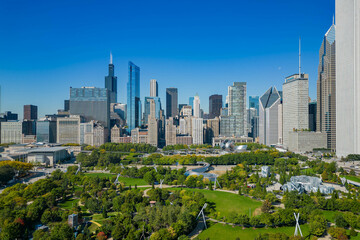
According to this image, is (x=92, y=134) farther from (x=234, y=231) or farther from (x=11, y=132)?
(x=234, y=231)

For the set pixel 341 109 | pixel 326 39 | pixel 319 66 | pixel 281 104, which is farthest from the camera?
pixel 281 104

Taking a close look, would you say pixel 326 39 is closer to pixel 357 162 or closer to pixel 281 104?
pixel 281 104

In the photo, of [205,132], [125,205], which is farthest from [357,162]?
[205,132]

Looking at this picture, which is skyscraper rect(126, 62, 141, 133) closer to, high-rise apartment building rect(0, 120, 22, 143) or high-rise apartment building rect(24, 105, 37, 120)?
high-rise apartment building rect(24, 105, 37, 120)

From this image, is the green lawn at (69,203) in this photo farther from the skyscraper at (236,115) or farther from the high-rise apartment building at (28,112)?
the high-rise apartment building at (28,112)

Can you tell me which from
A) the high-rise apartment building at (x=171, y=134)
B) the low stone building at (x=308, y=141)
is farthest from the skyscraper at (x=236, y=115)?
the low stone building at (x=308, y=141)

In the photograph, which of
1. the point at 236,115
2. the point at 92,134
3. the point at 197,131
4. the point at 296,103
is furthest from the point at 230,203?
the point at 236,115
